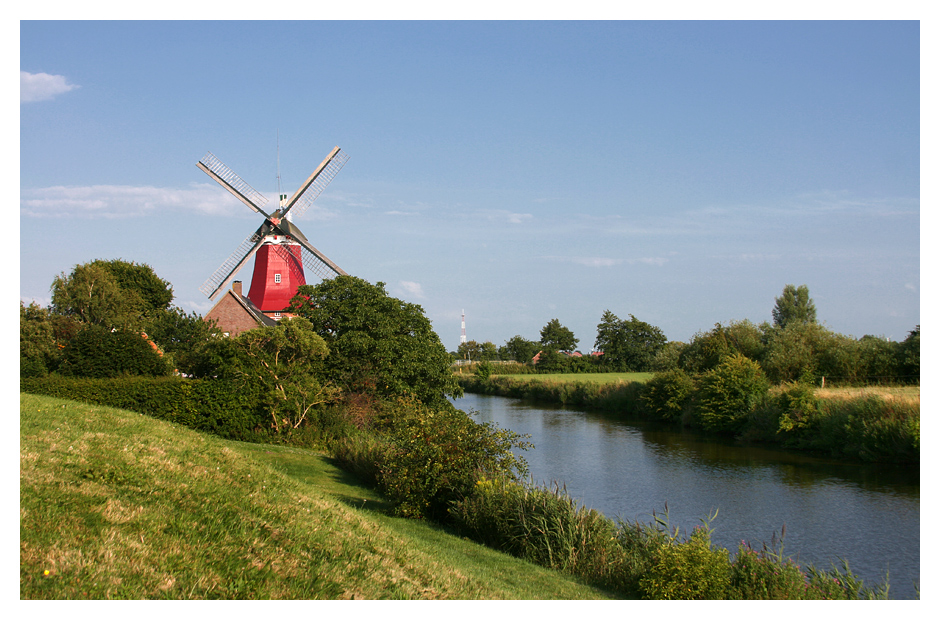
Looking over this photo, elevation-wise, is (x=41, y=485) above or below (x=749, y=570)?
above

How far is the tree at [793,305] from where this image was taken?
219ft

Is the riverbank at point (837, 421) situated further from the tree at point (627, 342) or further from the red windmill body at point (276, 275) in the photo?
the tree at point (627, 342)

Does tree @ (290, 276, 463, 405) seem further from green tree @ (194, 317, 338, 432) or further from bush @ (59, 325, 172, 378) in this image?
bush @ (59, 325, 172, 378)

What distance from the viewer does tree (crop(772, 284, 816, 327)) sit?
66.7 meters

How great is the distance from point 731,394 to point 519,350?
6493 cm

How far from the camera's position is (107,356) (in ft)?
→ 57.7

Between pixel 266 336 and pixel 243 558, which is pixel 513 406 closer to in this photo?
pixel 266 336

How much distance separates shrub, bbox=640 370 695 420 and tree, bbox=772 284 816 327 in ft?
107

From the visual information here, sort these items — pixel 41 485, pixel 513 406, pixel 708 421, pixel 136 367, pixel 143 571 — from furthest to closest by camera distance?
pixel 513 406, pixel 708 421, pixel 136 367, pixel 41 485, pixel 143 571

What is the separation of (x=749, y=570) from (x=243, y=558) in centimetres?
608

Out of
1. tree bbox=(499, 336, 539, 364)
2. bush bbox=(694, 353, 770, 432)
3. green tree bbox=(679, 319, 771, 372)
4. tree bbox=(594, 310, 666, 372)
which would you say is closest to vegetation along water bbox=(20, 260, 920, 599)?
bush bbox=(694, 353, 770, 432)

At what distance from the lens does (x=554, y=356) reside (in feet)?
279

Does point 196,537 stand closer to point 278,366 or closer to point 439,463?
point 439,463
